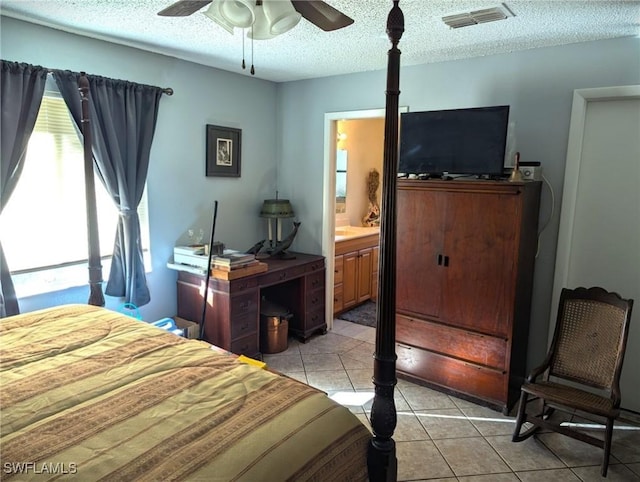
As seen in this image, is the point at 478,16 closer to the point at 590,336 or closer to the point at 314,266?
the point at 590,336

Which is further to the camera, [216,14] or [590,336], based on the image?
[590,336]

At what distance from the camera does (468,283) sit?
2.98 meters

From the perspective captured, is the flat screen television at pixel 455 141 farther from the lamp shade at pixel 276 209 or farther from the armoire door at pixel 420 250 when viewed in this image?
the lamp shade at pixel 276 209

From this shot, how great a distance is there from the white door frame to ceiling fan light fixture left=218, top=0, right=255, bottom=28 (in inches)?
91.4

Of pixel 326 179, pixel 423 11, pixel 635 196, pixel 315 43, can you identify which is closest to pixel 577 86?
pixel 635 196

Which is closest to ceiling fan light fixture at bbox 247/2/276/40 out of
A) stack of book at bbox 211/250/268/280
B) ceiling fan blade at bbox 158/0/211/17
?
ceiling fan blade at bbox 158/0/211/17

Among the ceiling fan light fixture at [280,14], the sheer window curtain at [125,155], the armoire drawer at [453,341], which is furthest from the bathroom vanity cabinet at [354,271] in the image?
the ceiling fan light fixture at [280,14]

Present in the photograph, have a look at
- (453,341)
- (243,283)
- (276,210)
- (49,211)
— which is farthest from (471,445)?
(49,211)

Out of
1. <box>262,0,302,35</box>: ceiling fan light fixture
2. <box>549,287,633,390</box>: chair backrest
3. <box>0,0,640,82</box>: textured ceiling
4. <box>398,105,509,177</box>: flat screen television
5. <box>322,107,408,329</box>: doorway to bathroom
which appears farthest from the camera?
<box>322,107,408,329</box>: doorway to bathroom

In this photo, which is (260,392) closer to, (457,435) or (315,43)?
(457,435)

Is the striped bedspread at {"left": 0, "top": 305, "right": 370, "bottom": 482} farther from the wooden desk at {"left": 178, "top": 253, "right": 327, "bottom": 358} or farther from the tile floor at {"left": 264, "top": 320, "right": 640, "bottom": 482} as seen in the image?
the wooden desk at {"left": 178, "top": 253, "right": 327, "bottom": 358}

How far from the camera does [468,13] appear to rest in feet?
7.81

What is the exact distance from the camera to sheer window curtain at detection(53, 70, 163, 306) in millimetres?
2932

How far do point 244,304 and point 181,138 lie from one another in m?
1.43
